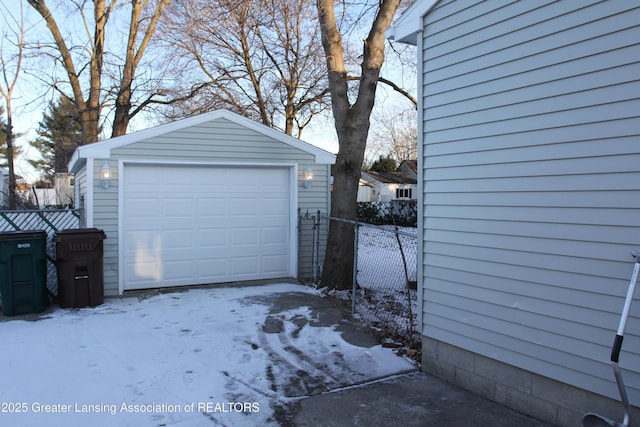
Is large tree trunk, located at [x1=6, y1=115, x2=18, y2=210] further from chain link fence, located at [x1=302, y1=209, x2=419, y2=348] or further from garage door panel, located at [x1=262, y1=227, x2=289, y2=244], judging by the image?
chain link fence, located at [x1=302, y1=209, x2=419, y2=348]

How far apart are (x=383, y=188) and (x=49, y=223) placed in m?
28.7

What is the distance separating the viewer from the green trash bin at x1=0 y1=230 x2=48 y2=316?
6160mm

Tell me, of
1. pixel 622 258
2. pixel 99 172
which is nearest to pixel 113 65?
pixel 99 172

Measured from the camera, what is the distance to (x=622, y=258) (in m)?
2.85

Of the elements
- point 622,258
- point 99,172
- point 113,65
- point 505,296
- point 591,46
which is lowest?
point 505,296

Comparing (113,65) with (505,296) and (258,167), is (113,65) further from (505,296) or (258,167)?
(505,296)

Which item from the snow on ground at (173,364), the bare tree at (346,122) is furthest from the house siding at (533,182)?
the bare tree at (346,122)

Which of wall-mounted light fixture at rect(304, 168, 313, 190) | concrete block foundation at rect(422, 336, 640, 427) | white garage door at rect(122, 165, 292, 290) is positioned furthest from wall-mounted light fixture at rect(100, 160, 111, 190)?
concrete block foundation at rect(422, 336, 640, 427)

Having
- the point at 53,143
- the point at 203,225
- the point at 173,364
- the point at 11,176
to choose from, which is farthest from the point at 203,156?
the point at 53,143

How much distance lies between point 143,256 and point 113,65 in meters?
10.8

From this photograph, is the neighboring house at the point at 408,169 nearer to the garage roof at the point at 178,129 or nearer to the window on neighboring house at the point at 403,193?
the window on neighboring house at the point at 403,193

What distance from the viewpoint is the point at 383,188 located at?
34531mm

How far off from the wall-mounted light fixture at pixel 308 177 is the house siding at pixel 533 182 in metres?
4.33

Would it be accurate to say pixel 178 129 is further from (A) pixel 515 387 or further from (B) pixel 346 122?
(A) pixel 515 387
